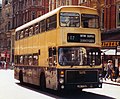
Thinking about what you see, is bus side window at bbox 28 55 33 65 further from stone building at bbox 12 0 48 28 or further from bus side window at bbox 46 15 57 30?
stone building at bbox 12 0 48 28

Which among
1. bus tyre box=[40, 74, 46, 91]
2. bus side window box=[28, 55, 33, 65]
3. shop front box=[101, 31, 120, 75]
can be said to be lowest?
bus tyre box=[40, 74, 46, 91]

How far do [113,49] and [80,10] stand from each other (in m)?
19.5

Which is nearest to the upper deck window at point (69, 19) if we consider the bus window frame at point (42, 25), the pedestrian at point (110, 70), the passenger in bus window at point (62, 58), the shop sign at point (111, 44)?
the passenger in bus window at point (62, 58)

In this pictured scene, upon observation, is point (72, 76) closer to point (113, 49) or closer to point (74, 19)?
point (74, 19)

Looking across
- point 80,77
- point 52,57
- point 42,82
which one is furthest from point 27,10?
point 80,77

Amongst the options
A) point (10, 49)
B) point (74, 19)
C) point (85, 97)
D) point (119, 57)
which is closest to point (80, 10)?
point (74, 19)

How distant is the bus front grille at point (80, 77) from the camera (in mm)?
19364

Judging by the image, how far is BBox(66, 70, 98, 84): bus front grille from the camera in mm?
19364

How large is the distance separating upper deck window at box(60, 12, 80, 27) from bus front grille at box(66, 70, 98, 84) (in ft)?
7.55

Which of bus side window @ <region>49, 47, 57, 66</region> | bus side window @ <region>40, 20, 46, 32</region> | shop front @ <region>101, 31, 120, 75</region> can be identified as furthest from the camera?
shop front @ <region>101, 31, 120, 75</region>

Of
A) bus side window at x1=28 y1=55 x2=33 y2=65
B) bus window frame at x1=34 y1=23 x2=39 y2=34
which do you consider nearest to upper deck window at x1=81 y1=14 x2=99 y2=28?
bus window frame at x1=34 y1=23 x2=39 y2=34

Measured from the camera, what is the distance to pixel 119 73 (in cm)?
3391

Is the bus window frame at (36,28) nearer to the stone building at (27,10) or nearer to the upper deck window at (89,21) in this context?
the upper deck window at (89,21)

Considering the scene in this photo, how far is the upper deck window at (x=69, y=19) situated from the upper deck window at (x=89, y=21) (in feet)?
0.94
